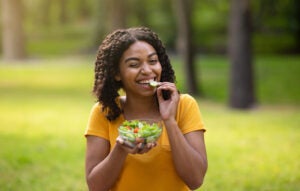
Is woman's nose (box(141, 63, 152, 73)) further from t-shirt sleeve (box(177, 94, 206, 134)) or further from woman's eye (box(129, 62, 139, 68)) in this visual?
t-shirt sleeve (box(177, 94, 206, 134))

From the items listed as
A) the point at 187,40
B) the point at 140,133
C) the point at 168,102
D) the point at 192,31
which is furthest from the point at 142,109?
the point at 192,31

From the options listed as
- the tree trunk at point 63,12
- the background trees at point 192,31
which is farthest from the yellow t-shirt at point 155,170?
the tree trunk at point 63,12

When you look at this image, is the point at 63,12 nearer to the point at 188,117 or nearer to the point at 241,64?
the point at 241,64

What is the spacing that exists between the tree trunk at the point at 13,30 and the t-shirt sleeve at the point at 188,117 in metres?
32.5

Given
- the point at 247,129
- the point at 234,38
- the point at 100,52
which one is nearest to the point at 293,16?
the point at 234,38

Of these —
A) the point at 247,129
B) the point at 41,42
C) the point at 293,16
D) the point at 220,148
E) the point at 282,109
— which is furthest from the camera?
the point at 41,42

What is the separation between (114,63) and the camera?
3893 mm

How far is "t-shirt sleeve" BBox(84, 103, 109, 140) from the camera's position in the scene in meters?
3.81

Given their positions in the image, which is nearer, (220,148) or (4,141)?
(220,148)

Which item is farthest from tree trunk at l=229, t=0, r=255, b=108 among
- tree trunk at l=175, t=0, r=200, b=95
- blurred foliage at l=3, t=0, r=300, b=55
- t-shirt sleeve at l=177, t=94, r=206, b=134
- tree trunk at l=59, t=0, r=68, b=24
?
tree trunk at l=59, t=0, r=68, b=24

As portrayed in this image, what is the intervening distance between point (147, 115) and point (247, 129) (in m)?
8.85

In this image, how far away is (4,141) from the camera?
35.4 feet

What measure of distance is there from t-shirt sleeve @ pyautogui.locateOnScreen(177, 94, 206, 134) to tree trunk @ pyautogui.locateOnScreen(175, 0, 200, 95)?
54.4 feet

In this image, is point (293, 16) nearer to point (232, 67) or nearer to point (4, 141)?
point (232, 67)
